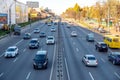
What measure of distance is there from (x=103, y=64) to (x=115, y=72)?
4823mm

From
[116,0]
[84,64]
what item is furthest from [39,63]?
[116,0]

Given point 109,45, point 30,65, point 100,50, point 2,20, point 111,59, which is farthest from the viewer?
point 2,20

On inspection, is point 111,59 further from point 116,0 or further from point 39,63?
point 116,0

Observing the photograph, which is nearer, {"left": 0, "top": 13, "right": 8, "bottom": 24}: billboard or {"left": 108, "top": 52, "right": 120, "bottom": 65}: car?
{"left": 108, "top": 52, "right": 120, "bottom": 65}: car

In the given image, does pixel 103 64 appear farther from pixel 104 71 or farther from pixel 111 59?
pixel 104 71

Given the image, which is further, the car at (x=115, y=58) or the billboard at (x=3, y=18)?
the billboard at (x=3, y=18)

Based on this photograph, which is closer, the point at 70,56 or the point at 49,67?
the point at 49,67

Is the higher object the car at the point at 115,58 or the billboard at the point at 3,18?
the billboard at the point at 3,18

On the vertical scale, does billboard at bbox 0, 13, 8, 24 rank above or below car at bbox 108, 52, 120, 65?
above

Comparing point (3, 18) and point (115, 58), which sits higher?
point (3, 18)

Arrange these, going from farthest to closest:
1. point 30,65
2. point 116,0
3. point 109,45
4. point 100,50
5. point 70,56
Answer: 1. point 116,0
2. point 109,45
3. point 100,50
4. point 70,56
5. point 30,65

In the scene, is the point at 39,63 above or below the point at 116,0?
below

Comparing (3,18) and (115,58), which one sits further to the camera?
(3,18)

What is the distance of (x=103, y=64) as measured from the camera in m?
37.4
